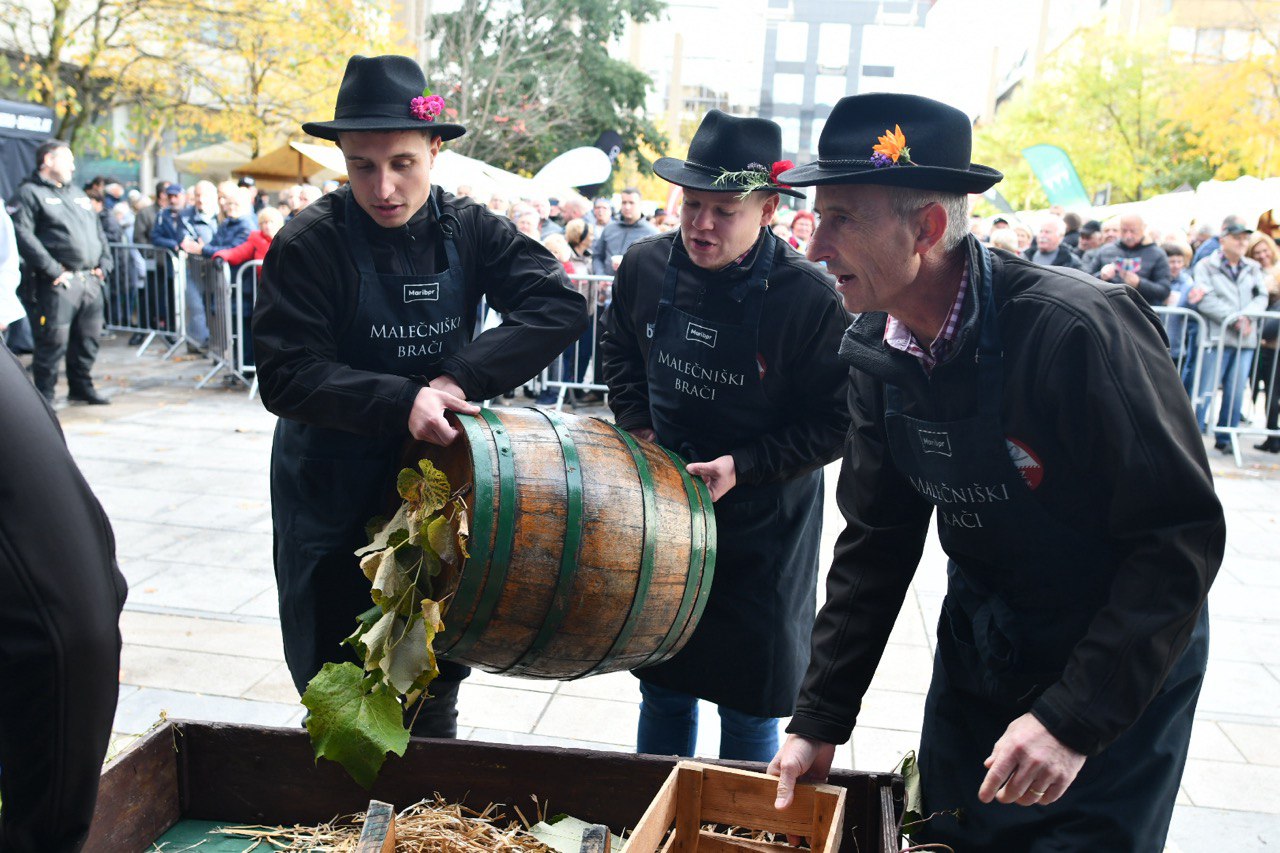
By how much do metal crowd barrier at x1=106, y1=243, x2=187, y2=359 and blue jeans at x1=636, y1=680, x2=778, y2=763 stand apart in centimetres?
1134

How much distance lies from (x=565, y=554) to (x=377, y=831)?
25.9 inches

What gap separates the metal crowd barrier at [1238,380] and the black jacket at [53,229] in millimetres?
10120

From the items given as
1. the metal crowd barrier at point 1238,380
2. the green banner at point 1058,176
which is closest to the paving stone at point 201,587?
the metal crowd barrier at point 1238,380

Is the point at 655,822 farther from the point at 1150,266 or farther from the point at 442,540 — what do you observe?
the point at 1150,266

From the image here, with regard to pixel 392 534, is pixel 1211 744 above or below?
below

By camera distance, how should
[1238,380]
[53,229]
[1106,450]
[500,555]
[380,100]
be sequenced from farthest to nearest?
[1238,380], [53,229], [380,100], [500,555], [1106,450]

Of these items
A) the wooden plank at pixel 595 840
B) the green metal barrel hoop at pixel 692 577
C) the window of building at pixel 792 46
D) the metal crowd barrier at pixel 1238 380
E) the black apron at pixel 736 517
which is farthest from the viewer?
the window of building at pixel 792 46

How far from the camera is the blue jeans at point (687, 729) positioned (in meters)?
3.37

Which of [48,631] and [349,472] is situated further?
[349,472]

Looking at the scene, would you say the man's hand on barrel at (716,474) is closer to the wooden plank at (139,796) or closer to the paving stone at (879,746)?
the wooden plank at (139,796)

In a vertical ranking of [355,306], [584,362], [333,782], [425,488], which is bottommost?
[584,362]

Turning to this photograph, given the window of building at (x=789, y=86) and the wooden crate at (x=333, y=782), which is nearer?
the wooden crate at (x=333, y=782)

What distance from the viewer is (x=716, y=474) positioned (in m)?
2.98

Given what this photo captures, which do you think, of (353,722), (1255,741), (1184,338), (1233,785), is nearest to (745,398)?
(353,722)
